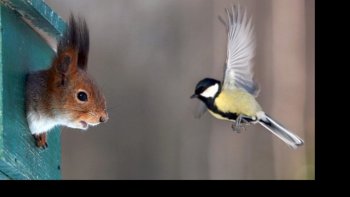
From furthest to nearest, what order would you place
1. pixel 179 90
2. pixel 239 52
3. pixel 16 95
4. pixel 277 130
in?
1. pixel 179 90
2. pixel 277 130
3. pixel 239 52
4. pixel 16 95

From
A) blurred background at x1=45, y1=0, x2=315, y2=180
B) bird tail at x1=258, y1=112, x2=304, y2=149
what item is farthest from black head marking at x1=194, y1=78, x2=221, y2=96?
blurred background at x1=45, y1=0, x2=315, y2=180

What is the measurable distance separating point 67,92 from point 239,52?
31 centimetres

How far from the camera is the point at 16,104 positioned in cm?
177

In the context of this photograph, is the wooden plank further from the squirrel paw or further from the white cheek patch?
the white cheek patch

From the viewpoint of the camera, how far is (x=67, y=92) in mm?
1800

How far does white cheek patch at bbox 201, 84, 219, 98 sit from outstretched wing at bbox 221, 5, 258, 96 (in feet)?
0.05

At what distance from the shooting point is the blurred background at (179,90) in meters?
2.71

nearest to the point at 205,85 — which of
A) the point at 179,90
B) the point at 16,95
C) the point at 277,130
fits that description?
the point at 277,130

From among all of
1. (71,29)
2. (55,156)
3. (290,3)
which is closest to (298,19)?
(290,3)

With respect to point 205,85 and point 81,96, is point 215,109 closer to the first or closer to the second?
point 205,85

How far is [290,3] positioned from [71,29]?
41.4 inches

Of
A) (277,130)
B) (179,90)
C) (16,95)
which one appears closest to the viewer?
(16,95)

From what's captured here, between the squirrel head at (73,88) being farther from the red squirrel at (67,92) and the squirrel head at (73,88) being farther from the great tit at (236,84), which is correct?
the great tit at (236,84)
